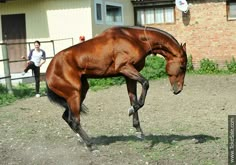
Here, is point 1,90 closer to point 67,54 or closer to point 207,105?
point 207,105

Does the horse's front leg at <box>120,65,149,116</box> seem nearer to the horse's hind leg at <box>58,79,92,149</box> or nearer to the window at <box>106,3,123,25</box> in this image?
the horse's hind leg at <box>58,79,92,149</box>

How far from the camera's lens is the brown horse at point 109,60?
820cm

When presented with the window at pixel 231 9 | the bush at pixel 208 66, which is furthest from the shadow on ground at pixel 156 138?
the window at pixel 231 9

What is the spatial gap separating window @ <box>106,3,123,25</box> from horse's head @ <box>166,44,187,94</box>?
50.1 ft

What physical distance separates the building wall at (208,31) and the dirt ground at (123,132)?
316 inches

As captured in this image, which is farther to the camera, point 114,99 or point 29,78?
point 29,78

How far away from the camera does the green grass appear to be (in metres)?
16.3

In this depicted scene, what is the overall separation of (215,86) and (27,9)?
28.1ft

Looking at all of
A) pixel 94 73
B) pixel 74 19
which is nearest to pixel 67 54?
pixel 94 73

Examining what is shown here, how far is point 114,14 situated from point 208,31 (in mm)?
4312

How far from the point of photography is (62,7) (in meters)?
21.7

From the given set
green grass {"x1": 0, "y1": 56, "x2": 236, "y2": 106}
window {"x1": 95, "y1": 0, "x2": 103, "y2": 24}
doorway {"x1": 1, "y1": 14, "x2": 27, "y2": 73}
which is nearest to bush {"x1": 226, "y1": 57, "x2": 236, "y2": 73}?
green grass {"x1": 0, "y1": 56, "x2": 236, "y2": 106}

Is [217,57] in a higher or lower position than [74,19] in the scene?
lower

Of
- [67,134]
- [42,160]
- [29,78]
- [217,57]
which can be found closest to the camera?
[42,160]
